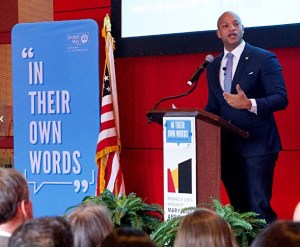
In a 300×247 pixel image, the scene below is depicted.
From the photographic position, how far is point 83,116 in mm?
5809

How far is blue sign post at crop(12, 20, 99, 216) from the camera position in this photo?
18.9 ft

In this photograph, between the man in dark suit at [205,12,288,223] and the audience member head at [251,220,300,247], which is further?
the man in dark suit at [205,12,288,223]

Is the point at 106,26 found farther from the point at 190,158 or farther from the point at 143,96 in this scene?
the point at 190,158

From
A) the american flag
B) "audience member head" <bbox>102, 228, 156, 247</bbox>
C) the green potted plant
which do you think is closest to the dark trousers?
the green potted plant

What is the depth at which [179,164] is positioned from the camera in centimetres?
394

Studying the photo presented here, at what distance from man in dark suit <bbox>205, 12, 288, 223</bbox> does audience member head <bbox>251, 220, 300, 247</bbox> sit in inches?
104

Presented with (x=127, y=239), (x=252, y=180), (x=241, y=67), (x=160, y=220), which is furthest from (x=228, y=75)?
(x=127, y=239)

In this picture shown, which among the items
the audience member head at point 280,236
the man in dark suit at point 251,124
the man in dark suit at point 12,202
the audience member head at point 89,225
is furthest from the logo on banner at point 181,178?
the audience member head at point 280,236

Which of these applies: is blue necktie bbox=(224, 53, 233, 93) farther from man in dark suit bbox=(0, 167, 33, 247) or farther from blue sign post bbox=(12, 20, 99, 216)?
man in dark suit bbox=(0, 167, 33, 247)

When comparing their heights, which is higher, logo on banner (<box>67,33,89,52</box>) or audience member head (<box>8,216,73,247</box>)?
logo on banner (<box>67,33,89,52</box>)

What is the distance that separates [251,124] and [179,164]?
0.73 m

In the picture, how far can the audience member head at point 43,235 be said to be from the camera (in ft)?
5.89

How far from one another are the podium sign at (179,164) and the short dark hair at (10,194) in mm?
1499

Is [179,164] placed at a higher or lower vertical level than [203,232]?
higher
